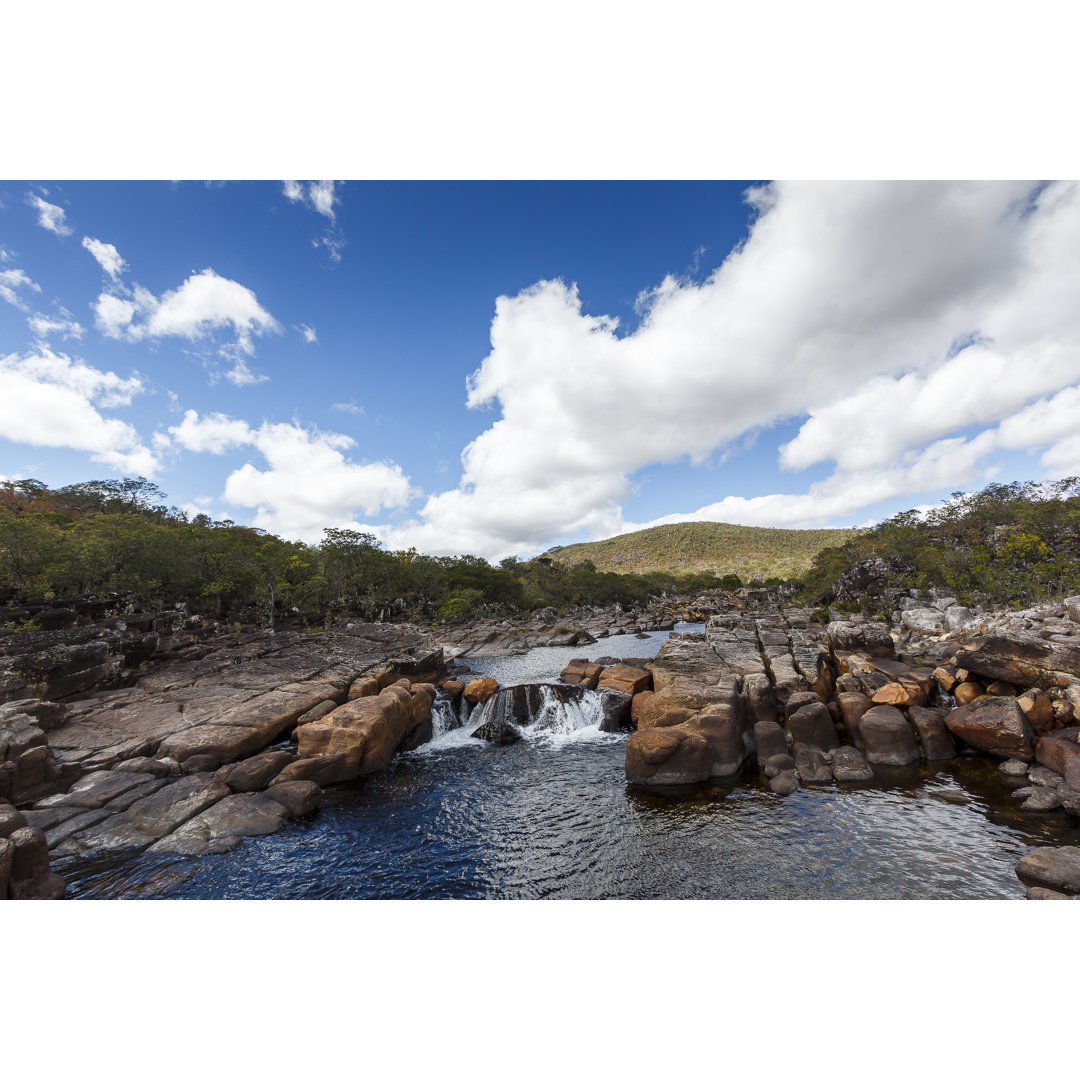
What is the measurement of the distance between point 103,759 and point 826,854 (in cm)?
1878

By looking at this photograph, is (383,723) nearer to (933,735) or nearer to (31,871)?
(31,871)

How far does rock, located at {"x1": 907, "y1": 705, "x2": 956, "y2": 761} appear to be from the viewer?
13.8 m

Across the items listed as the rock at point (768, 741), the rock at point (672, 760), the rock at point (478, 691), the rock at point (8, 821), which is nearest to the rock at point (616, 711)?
the rock at point (672, 760)

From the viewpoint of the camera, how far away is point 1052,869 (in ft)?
27.7

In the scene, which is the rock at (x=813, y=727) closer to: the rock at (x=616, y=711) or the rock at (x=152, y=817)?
the rock at (x=616, y=711)

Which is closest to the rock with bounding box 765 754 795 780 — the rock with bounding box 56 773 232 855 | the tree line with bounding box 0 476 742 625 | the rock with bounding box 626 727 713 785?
the rock with bounding box 626 727 713 785

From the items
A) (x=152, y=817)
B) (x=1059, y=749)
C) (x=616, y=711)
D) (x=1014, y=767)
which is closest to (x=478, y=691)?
(x=616, y=711)

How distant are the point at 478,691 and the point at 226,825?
11291mm

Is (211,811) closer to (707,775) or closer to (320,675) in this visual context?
(320,675)

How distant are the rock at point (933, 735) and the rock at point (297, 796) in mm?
18097

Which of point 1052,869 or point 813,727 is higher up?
point 813,727

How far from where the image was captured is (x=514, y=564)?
321ft

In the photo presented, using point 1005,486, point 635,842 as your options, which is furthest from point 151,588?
point 1005,486

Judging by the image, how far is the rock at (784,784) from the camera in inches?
494
